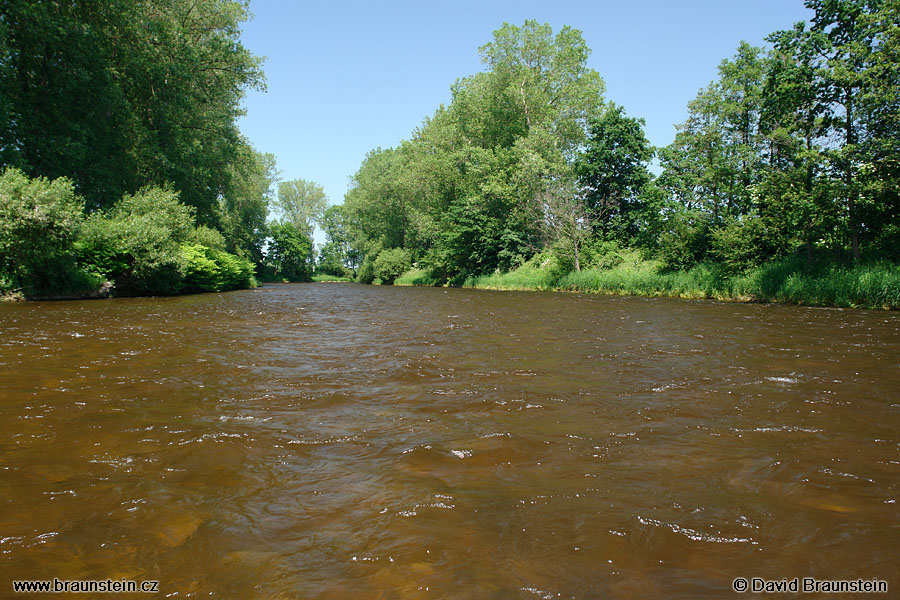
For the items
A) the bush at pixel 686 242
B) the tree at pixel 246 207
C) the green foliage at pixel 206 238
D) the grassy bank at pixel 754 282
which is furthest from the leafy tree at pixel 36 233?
the bush at pixel 686 242

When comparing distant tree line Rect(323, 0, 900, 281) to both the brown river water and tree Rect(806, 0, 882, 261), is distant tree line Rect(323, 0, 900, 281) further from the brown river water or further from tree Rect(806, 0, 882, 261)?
the brown river water

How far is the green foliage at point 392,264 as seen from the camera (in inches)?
2009

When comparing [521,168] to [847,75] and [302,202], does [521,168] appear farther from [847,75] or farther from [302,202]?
[302,202]

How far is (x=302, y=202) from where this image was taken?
8906cm

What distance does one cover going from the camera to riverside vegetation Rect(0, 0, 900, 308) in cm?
1744

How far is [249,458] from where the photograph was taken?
147 inches

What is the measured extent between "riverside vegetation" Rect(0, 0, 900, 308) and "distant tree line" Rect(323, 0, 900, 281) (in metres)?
0.12

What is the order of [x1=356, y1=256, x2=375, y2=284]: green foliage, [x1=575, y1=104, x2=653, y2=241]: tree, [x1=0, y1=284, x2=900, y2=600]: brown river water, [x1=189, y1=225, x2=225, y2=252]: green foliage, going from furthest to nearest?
1. [x1=356, y1=256, x2=375, y2=284]: green foliage
2. [x1=575, y1=104, x2=653, y2=241]: tree
3. [x1=189, y1=225, x2=225, y2=252]: green foliage
4. [x1=0, y1=284, x2=900, y2=600]: brown river water

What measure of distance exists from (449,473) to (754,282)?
785 inches

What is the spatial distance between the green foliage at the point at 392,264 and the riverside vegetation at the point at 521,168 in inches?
210

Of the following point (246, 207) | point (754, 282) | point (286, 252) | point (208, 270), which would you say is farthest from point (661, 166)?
point (286, 252)

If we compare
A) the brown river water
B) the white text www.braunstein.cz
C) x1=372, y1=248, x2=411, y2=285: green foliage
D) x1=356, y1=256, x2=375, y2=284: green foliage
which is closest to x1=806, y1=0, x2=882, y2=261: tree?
the brown river water

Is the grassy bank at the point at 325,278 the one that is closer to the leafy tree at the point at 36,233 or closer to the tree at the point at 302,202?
the tree at the point at 302,202

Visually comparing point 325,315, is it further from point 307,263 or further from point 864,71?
point 307,263
